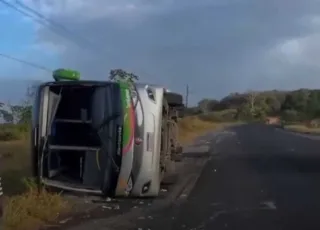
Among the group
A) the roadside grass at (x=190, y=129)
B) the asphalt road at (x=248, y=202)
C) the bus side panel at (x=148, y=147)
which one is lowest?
the roadside grass at (x=190, y=129)

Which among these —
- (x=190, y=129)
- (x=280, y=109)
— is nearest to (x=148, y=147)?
(x=190, y=129)

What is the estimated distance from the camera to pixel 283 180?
19312 mm

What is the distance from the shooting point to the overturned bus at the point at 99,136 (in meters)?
12.9

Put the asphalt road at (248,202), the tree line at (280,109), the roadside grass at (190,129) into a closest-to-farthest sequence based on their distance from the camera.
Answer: the asphalt road at (248,202)
the roadside grass at (190,129)
the tree line at (280,109)

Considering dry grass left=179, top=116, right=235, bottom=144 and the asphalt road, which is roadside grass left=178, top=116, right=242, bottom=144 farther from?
the asphalt road

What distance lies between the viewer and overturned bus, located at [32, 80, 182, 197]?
42.3 ft

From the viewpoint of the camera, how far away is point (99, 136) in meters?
13.4

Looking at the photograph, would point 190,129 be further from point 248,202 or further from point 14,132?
point 248,202

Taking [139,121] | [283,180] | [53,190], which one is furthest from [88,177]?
[283,180]

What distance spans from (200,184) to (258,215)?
637cm

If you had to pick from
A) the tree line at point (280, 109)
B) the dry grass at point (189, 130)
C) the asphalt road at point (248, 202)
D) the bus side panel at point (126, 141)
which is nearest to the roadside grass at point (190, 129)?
the dry grass at point (189, 130)

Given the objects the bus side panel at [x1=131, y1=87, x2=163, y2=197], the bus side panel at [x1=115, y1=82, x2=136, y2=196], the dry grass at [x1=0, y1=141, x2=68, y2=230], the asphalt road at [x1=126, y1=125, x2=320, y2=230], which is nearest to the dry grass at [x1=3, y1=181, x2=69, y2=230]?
the dry grass at [x1=0, y1=141, x2=68, y2=230]

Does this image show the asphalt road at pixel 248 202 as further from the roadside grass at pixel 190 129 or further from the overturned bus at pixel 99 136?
the roadside grass at pixel 190 129

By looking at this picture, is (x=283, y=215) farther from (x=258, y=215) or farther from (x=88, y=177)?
(x=88, y=177)
